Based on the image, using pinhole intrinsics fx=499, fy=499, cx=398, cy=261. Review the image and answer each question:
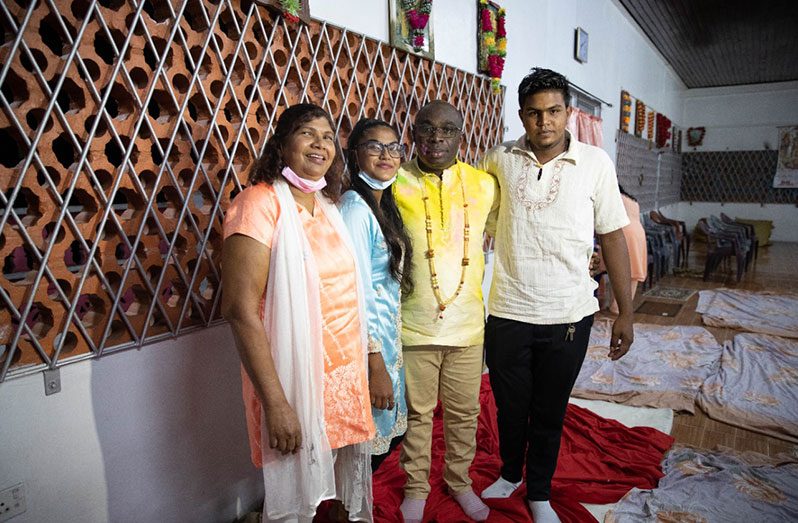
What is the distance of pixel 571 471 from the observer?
6.89 feet

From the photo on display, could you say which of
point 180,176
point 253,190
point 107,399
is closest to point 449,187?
point 253,190

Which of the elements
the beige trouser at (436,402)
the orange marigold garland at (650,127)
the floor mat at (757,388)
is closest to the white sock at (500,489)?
the beige trouser at (436,402)

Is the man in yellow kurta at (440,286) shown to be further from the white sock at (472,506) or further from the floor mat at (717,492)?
the floor mat at (717,492)

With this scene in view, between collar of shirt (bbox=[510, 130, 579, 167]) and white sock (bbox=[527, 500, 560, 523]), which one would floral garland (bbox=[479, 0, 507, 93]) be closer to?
collar of shirt (bbox=[510, 130, 579, 167])

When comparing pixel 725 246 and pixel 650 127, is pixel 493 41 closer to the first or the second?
pixel 725 246

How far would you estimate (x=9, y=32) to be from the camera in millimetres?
1249

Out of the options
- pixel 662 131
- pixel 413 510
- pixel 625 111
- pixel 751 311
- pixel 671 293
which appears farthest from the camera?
pixel 662 131

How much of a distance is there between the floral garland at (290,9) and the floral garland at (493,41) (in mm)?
1722

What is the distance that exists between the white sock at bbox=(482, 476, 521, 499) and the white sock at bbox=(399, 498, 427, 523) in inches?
11.3

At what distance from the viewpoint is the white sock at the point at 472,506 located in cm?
176

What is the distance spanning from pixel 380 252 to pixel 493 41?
8.01ft

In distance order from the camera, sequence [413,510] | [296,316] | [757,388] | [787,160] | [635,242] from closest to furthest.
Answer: [296,316]
[413,510]
[757,388]
[635,242]
[787,160]

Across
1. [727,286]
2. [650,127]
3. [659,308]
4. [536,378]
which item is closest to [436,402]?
[536,378]

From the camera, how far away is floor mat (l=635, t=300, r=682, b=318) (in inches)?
186
